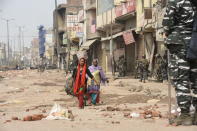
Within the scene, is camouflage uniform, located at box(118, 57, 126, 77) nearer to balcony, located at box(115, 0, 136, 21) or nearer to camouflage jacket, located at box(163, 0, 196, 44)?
balcony, located at box(115, 0, 136, 21)

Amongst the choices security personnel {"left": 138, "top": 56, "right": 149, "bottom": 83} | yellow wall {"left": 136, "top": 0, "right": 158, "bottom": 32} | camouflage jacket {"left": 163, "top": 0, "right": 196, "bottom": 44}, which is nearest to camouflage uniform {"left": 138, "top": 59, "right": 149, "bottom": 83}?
security personnel {"left": 138, "top": 56, "right": 149, "bottom": 83}

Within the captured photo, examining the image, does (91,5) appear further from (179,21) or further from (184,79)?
(184,79)

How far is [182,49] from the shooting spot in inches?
235

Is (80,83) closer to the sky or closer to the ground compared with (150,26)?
closer to the ground

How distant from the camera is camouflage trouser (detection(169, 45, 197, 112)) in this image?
5.94 metres

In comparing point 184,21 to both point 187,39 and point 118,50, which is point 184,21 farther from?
point 118,50

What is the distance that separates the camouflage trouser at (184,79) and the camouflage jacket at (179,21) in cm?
13

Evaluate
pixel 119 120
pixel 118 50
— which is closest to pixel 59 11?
pixel 118 50

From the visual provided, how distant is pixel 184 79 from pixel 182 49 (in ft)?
1.27

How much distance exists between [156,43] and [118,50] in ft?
38.4

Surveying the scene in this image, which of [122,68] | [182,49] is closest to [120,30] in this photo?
[122,68]

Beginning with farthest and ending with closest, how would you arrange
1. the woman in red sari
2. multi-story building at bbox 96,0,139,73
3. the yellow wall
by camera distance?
multi-story building at bbox 96,0,139,73 < the yellow wall < the woman in red sari

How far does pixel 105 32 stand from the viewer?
147 feet

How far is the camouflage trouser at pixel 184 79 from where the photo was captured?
19.5 ft
